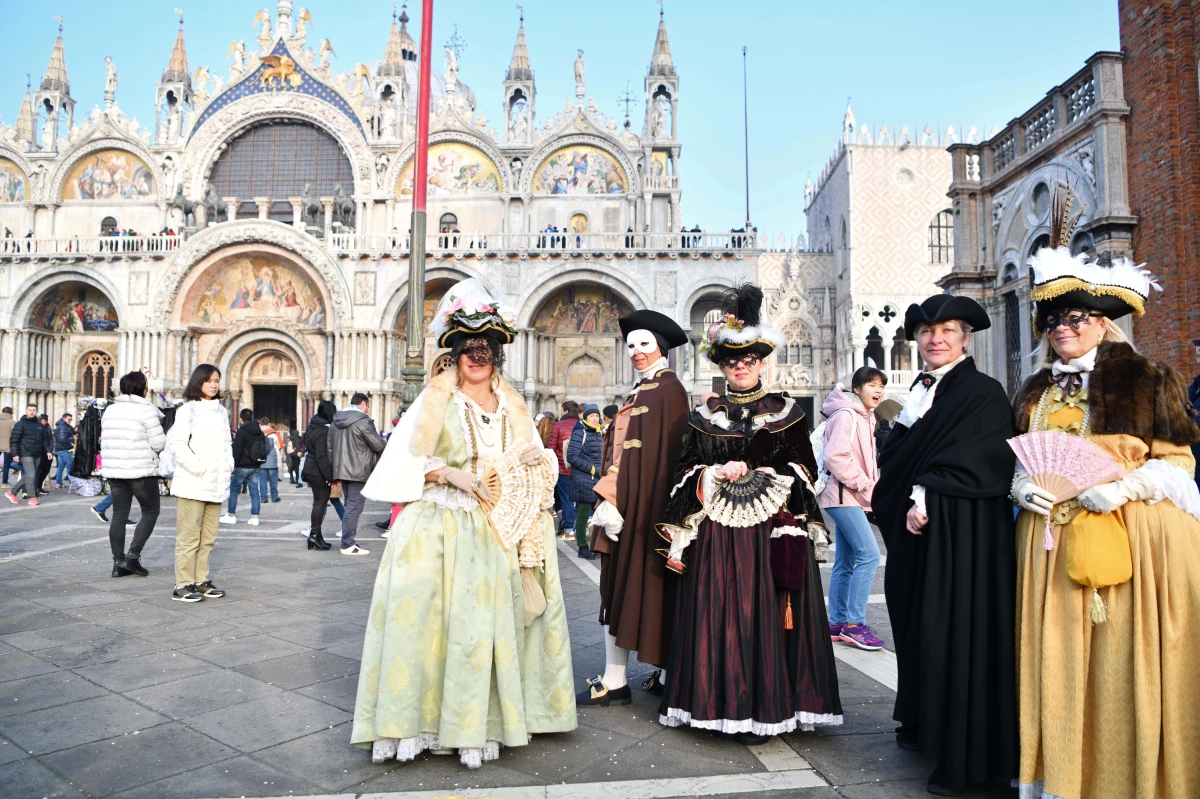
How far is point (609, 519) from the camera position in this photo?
12.7 feet

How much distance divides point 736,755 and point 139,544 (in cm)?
585

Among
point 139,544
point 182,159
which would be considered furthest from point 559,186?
point 139,544

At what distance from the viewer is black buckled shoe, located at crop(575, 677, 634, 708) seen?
395cm

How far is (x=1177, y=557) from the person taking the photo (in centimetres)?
271

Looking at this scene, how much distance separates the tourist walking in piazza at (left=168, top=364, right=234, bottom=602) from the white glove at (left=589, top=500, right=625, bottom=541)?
352cm

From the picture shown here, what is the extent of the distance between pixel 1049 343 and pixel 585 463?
6.00 m

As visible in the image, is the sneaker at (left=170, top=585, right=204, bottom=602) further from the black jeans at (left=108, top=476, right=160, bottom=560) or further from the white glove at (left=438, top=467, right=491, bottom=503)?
the white glove at (left=438, top=467, right=491, bottom=503)

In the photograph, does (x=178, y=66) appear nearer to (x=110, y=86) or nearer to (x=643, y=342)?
(x=110, y=86)

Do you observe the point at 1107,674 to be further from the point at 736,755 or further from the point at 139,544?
the point at 139,544

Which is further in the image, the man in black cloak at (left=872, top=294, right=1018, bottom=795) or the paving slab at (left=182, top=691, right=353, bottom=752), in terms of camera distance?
the paving slab at (left=182, top=691, right=353, bottom=752)

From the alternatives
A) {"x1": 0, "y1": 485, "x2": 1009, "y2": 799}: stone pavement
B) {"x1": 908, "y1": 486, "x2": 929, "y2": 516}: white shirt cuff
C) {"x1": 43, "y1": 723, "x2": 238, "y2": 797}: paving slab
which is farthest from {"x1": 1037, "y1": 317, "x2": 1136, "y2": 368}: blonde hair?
{"x1": 43, "y1": 723, "x2": 238, "y2": 797}: paving slab

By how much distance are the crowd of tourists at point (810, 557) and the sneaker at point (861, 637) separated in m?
1.59

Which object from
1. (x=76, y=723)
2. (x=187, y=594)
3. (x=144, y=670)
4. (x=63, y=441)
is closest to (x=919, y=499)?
(x=76, y=723)

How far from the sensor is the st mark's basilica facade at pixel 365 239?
26.0m
